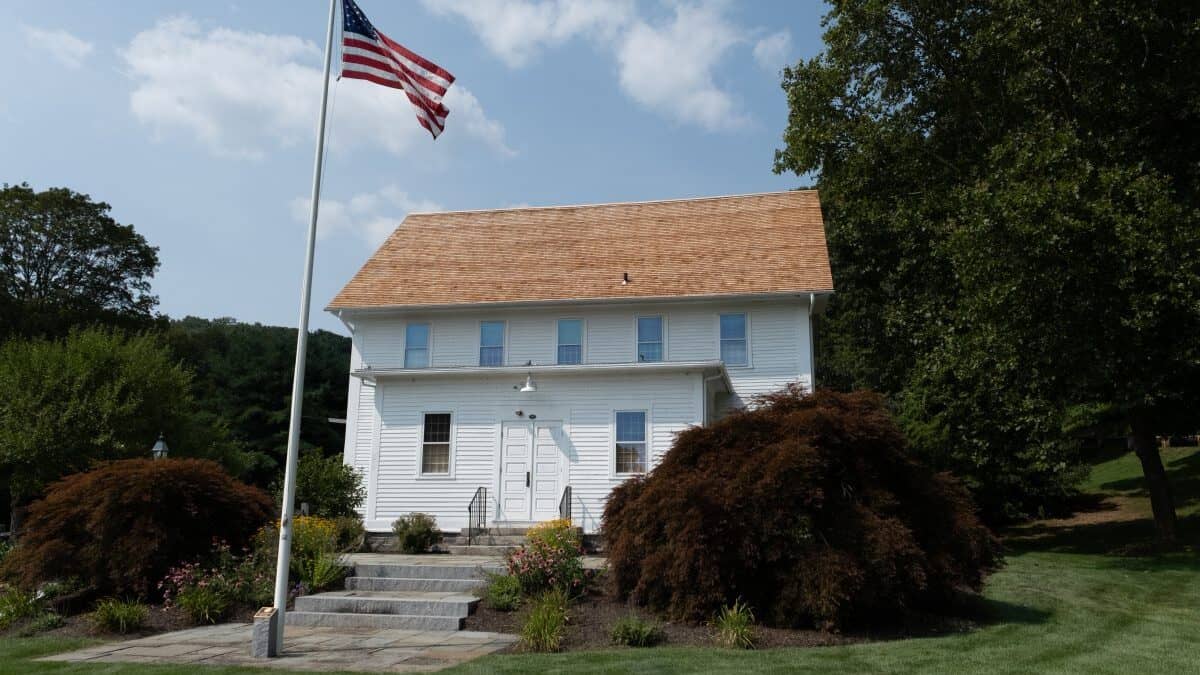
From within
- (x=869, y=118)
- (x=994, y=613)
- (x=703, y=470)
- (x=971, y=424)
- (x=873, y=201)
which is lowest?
(x=994, y=613)

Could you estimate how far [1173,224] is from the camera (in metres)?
15.6

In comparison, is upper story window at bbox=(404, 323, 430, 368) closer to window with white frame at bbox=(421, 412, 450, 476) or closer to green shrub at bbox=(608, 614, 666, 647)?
window with white frame at bbox=(421, 412, 450, 476)

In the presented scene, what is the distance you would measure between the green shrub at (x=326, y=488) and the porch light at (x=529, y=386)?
4595mm

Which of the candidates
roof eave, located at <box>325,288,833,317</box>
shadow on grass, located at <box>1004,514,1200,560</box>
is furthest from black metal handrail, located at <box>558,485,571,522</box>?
shadow on grass, located at <box>1004,514,1200,560</box>

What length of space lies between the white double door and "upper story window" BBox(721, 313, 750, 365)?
4481 mm

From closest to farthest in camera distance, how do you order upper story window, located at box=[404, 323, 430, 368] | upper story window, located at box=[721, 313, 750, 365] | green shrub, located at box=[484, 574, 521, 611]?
green shrub, located at box=[484, 574, 521, 611], upper story window, located at box=[721, 313, 750, 365], upper story window, located at box=[404, 323, 430, 368]

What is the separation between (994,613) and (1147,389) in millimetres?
9480

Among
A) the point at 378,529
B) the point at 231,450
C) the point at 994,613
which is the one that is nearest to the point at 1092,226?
the point at 994,613

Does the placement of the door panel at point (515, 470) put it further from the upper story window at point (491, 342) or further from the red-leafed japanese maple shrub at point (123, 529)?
the red-leafed japanese maple shrub at point (123, 529)

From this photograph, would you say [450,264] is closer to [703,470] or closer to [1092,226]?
[703,470]

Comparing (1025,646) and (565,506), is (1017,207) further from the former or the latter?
(565,506)

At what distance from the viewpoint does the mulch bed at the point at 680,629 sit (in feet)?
31.1

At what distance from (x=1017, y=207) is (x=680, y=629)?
11380 mm

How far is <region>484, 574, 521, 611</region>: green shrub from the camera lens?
11.5m
